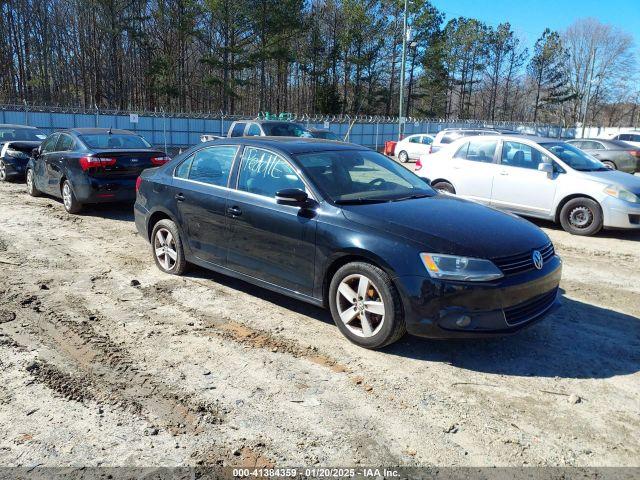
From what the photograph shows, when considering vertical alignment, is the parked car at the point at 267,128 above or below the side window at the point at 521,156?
above

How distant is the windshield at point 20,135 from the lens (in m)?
15.0

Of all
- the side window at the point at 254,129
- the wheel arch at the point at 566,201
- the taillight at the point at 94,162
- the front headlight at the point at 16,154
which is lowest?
the wheel arch at the point at 566,201

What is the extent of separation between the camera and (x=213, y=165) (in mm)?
5547

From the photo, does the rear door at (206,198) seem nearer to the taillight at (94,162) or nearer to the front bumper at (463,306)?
the front bumper at (463,306)

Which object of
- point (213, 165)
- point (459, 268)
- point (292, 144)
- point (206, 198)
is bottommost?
point (459, 268)

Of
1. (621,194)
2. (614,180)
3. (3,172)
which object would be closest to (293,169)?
(621,194)

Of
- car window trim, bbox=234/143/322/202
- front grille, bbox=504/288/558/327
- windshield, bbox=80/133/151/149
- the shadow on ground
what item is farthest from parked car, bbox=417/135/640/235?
windshield, bbox=80/133/151/149

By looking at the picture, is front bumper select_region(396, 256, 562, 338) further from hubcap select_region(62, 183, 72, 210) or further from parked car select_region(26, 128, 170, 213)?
hubcap select_region(62, 183, 72, 210)

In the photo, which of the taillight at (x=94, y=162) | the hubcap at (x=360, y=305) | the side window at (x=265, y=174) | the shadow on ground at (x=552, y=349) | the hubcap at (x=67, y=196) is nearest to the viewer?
the shadow on ground at (x=552, y=349)

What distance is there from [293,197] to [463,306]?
1.67 meters

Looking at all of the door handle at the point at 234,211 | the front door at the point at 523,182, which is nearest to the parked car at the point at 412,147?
the front door at the point at 523,182

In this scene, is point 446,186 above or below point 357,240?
below

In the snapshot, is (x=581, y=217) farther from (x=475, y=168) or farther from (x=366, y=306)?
(x=366, y=306)

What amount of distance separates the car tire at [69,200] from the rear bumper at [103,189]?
0.51 feet
